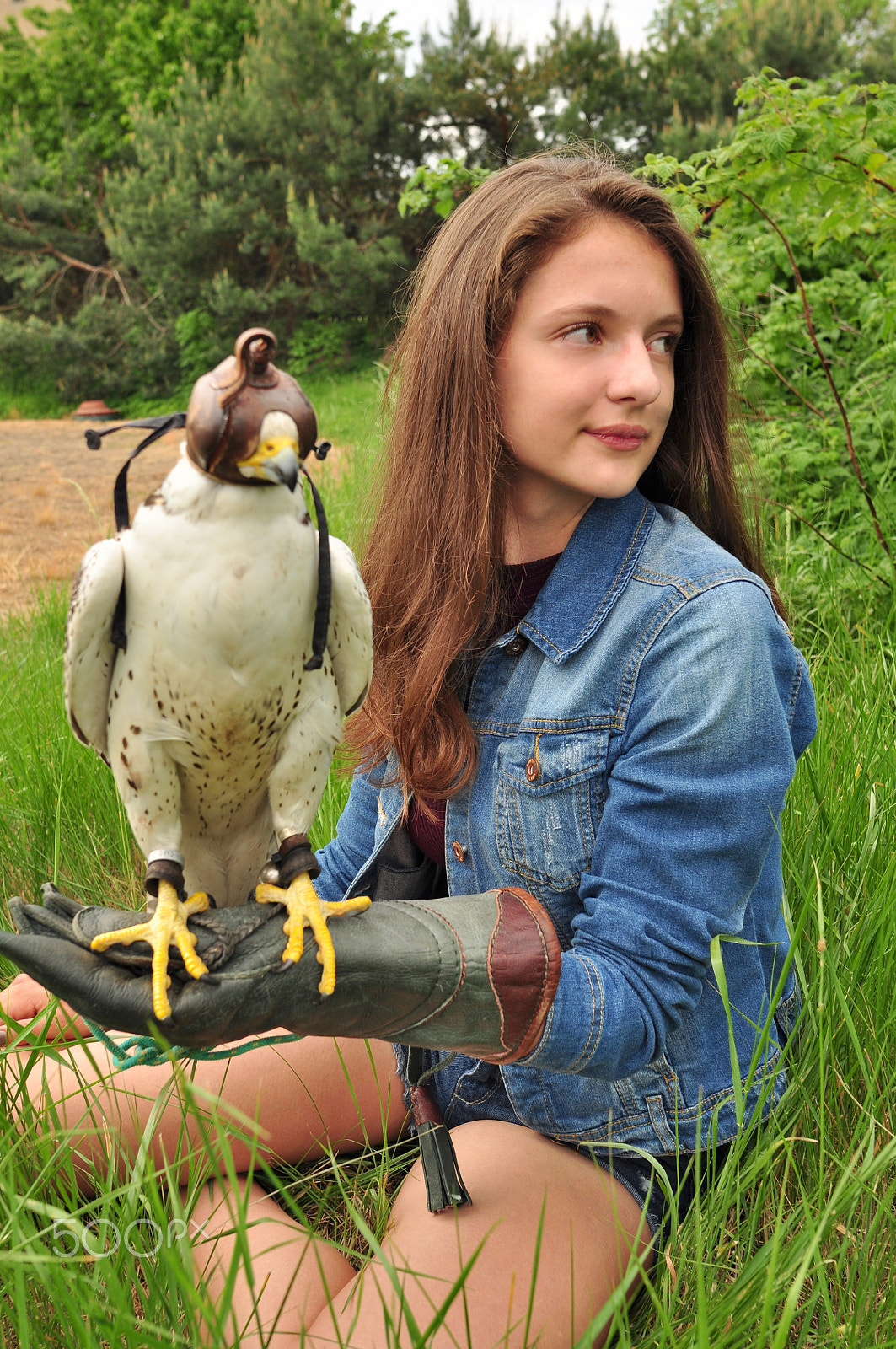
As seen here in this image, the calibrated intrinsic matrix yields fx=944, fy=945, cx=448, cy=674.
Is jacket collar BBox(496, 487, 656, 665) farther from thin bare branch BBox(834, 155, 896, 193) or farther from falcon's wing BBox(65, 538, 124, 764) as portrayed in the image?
thin bare branch BBox(834, 155, 896, 193)

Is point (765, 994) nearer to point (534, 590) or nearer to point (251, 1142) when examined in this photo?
point (534, 590)

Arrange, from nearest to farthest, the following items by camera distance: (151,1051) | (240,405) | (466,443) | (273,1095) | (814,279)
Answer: (240,405) → (151,1051) → (466,443) → (273,1095) → (814,279)

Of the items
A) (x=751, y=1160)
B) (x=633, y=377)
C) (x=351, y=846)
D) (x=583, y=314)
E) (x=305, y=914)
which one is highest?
(x=583, y=314)

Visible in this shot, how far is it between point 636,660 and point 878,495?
2369 millimetres

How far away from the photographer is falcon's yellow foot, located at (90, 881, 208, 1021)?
3.38 ft

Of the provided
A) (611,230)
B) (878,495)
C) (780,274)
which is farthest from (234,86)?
(611,230)

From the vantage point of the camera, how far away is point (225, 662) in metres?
0.95

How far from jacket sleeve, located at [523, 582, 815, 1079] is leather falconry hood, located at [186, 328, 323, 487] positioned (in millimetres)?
857

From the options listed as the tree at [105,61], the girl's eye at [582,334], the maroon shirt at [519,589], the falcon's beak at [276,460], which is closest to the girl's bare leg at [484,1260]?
the maroon shirt at [519,589]

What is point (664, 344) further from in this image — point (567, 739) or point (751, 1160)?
point (751, 1160)

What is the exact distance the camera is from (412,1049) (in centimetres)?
161

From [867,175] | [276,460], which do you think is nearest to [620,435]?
[276,460]

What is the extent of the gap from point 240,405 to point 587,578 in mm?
964

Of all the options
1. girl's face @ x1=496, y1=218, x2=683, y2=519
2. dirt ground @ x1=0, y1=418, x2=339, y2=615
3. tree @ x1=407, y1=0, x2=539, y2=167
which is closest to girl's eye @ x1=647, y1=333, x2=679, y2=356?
girl's face @ x1=496, y1=218, x2=683, y2=519
